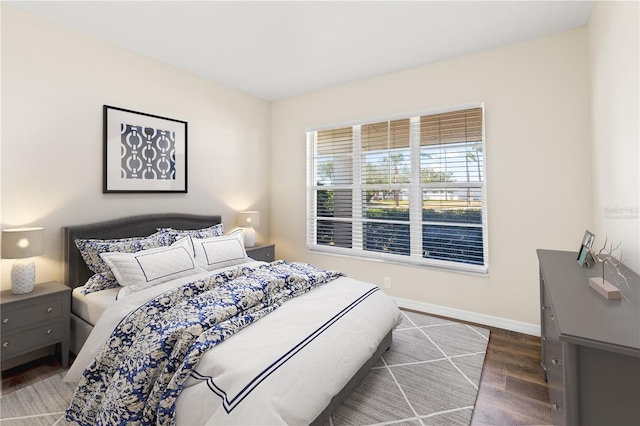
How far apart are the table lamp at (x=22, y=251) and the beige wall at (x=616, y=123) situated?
3.71 m

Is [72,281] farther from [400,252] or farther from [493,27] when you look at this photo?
[493,27]

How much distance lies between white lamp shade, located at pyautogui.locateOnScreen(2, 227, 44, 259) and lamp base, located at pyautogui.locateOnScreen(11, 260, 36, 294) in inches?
4.0

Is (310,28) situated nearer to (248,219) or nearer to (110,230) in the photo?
(248,219)

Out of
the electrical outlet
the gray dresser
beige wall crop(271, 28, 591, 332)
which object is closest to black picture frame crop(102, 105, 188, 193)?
beige wall crop(271, 28, 591, 332)

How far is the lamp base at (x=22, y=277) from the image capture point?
2.21 m

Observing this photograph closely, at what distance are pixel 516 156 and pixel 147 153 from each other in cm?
366

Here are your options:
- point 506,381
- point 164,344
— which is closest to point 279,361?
point 164,344

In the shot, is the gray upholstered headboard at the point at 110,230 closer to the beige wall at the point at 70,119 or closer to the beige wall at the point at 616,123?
the beige wall at the point at 70,119

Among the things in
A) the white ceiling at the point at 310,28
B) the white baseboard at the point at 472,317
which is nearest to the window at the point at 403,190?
the white baseboard at the point at 472,317

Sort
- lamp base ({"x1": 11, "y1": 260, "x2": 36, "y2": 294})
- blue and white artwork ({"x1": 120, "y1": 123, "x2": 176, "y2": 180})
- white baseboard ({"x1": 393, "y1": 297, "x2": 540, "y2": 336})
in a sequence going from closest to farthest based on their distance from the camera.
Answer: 1. lamp base ({"x1": 11, "y1": 260, "x2": 36, "y2": 294})
2. white baseboard ({"x1": 393, "y1": 297, "x2": 540, "y2": 336})
3. blue and white artwork ({"x1": 120, "y1": 123, "x2": 176, "y2": 180})

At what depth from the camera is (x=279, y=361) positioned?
57.0 inches

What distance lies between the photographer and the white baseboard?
2914 mm

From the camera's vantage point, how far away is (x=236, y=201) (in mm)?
4141

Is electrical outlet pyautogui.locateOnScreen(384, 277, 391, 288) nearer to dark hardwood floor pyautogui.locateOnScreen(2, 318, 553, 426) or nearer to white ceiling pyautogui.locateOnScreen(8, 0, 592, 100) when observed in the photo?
dark hardwood floor pyautogui.locateOnScreen(2, 318, 553, 426)
